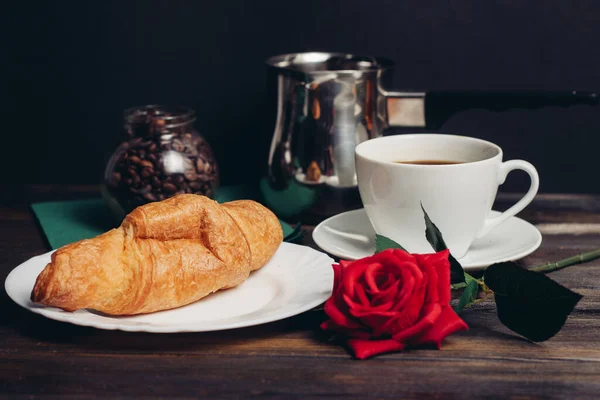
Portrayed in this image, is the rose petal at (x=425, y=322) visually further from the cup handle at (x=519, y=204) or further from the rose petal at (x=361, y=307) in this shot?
the cup handle at (x=519, y=204)

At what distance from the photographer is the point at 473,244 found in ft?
3.30

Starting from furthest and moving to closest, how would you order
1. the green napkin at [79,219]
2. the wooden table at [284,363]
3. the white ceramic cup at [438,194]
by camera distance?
the green napkin at [79,219], the white ceramic cup at [438,194], the wooden table at [284,363]

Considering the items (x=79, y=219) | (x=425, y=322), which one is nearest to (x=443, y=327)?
(x=425, y=322)

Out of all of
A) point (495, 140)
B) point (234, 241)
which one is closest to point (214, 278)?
point (234, 241)

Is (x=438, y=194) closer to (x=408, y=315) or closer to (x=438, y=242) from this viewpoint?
(x=438, y=242)

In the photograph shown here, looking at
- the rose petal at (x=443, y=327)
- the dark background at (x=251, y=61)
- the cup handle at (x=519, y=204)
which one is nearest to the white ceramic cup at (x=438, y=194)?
the cup handle at (x=519, y=204)

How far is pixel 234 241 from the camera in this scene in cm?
84

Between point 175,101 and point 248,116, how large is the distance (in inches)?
5.4

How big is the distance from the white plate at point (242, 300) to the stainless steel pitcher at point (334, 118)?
0.22m

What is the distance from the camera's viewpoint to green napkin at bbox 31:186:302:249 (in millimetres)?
1085

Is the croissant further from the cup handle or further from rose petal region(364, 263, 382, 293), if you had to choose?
the cup handle

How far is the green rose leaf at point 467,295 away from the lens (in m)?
0.78

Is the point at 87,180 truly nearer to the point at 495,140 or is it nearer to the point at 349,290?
the point at 495,140

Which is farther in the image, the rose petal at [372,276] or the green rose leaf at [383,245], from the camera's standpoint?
the green rose leaf at [383,245]
